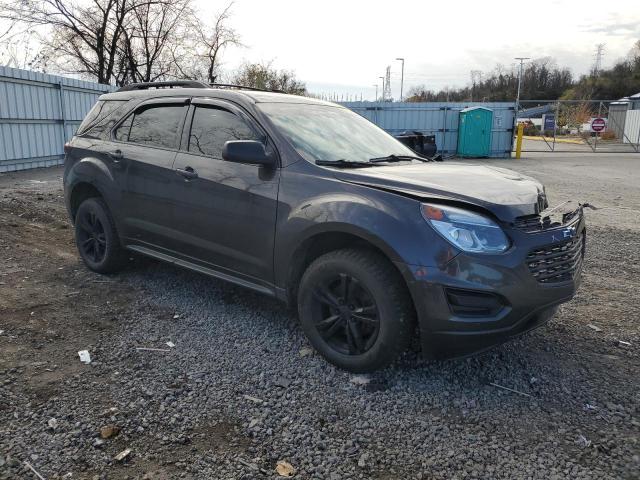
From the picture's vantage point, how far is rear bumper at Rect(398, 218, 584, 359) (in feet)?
9.17

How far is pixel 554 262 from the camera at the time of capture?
302 cm

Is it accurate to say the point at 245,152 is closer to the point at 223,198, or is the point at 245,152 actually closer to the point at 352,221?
the point at 223,198

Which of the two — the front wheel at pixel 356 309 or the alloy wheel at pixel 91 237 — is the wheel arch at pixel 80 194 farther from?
the front wheel at pixel 356 309

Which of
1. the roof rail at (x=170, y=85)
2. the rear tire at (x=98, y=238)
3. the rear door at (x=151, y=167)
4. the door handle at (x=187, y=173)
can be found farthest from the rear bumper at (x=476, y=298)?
the rear tire at (x=98, y=238)

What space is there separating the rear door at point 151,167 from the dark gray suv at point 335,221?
1 cm

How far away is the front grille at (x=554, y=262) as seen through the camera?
2.92m

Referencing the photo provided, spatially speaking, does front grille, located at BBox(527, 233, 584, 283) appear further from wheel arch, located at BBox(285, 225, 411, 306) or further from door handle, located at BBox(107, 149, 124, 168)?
door handle, located at BBox(107, 149, 124, 168)

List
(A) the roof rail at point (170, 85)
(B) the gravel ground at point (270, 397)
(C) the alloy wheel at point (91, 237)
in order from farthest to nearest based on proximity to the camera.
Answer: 1. (C) the alloy wheel at point (91, 237)
2. (A) the roof rail at point (170, 85)
3. (B) the gravel ground at point (270, 397)

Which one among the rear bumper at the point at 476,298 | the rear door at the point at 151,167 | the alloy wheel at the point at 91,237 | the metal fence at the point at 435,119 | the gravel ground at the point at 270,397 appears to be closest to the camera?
the gravel ground at the point at 270,397

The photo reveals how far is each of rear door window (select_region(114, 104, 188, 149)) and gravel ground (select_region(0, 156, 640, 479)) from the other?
4.42 feet

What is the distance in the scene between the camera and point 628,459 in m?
2.50

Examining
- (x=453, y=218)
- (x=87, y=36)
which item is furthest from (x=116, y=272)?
(x=87, y=36)

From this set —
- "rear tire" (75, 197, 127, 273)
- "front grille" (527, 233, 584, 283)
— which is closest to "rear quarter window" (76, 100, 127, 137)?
"rear tire" (75, 197, 127, 273)

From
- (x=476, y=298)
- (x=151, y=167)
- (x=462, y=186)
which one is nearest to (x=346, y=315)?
(x=476, y=298)
